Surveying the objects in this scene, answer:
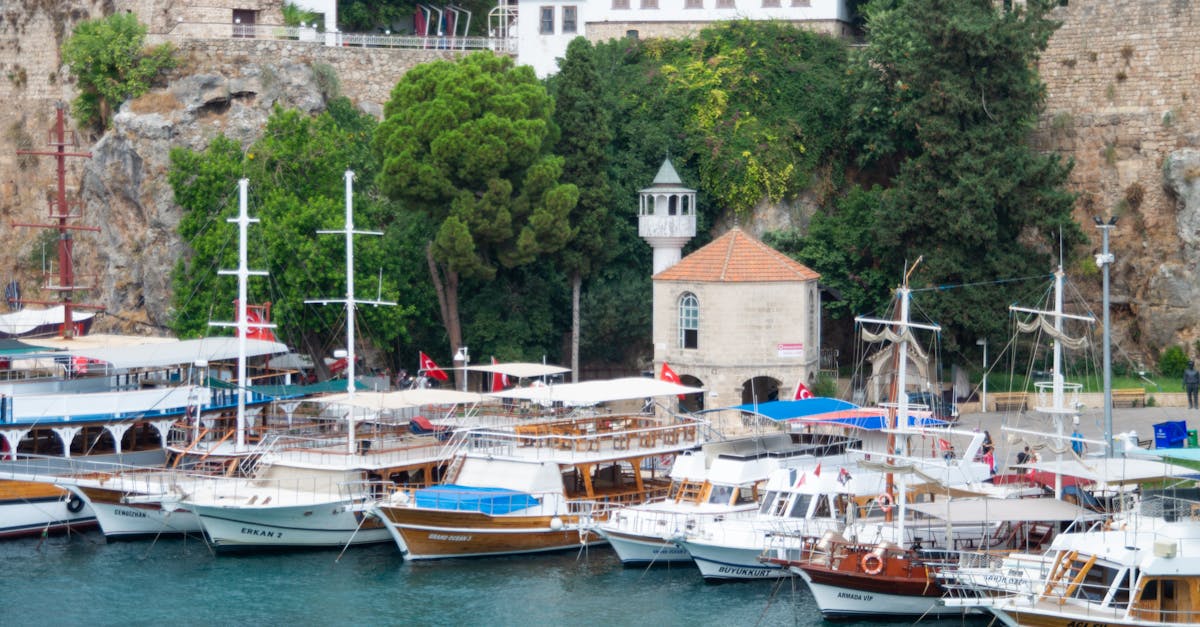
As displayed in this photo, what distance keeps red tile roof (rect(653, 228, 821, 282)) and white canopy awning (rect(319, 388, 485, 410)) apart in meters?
8.20

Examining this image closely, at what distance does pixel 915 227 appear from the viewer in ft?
168

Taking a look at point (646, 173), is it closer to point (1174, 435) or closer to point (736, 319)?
point (736, 319)

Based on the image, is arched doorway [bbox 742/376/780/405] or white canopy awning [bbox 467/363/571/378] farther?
arched doorway [bbox 742/376/780/405]

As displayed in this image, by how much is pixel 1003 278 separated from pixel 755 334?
680 centimetres

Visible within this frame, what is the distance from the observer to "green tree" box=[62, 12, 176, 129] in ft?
193

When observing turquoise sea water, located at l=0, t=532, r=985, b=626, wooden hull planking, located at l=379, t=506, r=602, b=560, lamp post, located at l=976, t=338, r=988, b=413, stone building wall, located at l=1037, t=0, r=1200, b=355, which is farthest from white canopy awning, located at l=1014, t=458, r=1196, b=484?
stone building wall, located at l=1037, t=0, r=1200, b=355

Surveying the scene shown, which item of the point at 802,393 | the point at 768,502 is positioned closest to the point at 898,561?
the point at 768,502

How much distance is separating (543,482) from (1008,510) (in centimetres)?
1046

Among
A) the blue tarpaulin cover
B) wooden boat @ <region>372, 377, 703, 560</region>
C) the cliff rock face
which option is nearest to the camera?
wooden boat @ <region>372, 377, 703, 560</region>

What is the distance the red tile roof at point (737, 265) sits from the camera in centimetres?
4991

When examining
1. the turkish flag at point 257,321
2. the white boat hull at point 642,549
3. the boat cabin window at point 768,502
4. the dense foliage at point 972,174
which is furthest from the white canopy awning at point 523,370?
the dense foliage at point 972,174

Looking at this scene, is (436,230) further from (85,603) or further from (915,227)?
(85,603)

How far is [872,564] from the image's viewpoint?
3438 centimetres

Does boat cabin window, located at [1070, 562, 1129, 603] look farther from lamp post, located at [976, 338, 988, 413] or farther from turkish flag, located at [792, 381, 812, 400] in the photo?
lamp post, located at [976, 338, 988, 413]
